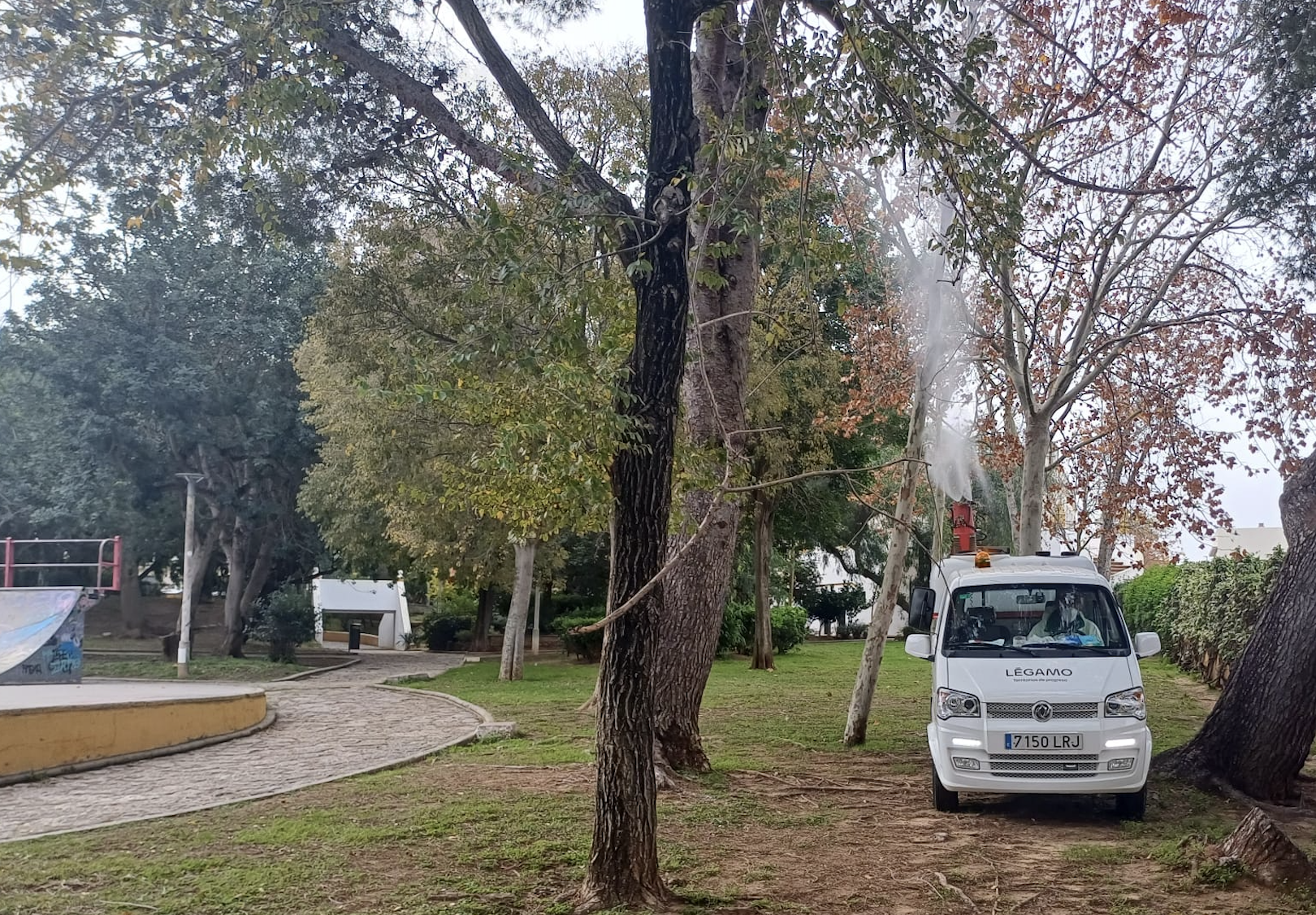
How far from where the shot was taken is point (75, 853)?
24.6 feet

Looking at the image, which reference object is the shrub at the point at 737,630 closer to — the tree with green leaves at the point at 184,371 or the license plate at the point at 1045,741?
the tree with green leaves at the point at 184,371

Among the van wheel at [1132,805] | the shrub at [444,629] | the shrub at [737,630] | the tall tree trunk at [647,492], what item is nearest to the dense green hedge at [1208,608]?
the van wheel at [1132,805]

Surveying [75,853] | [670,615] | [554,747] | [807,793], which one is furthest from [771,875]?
[554,747]

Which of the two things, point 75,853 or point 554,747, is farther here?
point 554,747

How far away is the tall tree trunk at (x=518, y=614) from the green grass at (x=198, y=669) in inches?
250

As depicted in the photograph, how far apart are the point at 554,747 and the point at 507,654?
35.7 ft

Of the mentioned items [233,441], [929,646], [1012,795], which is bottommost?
[1012,795]

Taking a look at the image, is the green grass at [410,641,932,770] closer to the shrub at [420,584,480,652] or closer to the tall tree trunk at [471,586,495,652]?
the tall tree trunk at [471,586,495,652]

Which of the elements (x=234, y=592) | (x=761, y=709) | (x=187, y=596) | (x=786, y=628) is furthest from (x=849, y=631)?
(x=761, y=709)

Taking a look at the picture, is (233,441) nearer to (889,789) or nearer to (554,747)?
(554,747)

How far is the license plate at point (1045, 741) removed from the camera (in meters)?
8.61

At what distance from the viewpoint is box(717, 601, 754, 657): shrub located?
3075 centimetres

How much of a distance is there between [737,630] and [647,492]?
25505mm

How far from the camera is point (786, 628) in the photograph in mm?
32688
